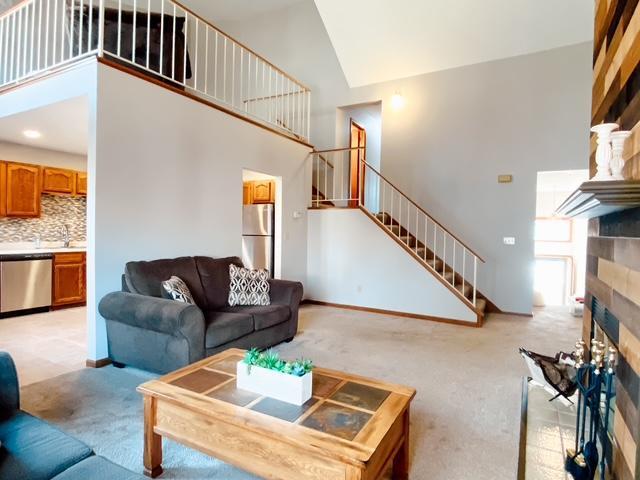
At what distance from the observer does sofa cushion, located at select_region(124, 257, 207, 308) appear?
3.14 m

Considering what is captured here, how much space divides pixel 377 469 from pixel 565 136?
221 inches

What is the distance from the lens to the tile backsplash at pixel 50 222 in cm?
516

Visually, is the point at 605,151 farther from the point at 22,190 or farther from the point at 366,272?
the point at 22,190

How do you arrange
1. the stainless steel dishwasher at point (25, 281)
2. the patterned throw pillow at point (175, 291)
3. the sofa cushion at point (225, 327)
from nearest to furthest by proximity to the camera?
1. the sofa cushion at point (225, 327)
2. the patterned throw pillow at point (175, 291)
3. the stainless steel dishwasher at point (25, 281)

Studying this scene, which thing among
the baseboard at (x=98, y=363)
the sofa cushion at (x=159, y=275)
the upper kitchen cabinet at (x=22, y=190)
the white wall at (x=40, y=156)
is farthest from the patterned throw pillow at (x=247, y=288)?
the white wall at (x=40, y=156)

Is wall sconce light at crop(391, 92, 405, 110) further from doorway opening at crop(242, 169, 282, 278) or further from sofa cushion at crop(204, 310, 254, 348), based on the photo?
sofa cushion at crop(204, 310, 254, 348)

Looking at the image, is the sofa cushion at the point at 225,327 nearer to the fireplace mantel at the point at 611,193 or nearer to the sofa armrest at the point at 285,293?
the sofa armrest at the point at 285,293

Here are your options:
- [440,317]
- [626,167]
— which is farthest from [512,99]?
[626,167]

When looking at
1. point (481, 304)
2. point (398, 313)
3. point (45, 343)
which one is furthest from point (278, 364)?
point (481, 304)

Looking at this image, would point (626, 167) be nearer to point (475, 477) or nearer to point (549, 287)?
point (475, 477)

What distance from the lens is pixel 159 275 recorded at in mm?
3346

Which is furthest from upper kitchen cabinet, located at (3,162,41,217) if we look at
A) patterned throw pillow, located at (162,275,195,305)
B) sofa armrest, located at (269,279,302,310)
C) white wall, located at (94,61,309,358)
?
sofa armrest, located at (269,279,302,310)

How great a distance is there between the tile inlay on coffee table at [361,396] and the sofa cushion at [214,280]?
221 centimetres

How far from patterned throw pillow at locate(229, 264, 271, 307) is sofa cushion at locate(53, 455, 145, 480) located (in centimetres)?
260
